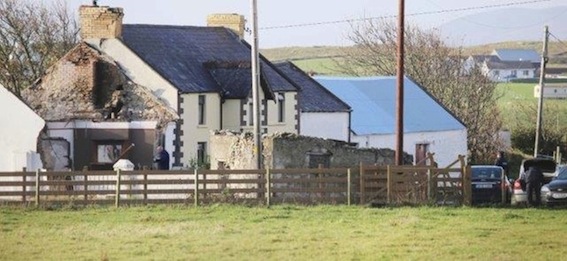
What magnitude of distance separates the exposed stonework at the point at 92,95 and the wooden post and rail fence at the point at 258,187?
15.1m

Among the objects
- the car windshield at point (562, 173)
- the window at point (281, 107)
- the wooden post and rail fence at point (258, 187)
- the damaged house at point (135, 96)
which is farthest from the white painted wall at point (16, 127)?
the car windshield at point (562, 173)

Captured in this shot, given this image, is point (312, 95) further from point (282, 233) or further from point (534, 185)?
point (282, 233)

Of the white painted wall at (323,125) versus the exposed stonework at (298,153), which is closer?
the exposed stonework at (298,153)

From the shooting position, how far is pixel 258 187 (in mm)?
46812

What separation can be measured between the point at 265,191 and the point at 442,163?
98.2ft

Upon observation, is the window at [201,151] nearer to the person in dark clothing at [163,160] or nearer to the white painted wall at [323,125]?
the person in dark clothing at [163,160]

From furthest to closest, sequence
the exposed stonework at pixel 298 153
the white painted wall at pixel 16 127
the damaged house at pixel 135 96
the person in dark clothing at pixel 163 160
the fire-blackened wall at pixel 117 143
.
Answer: the damaged house at pixel 135 96
the fire-blackened wall at pixel 117 143
the white painted wall at pixel 16 127
the person in dark clothing at pixel 163 160
the exposed stonework at pixel 298 153

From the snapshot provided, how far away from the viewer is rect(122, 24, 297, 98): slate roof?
64.2m

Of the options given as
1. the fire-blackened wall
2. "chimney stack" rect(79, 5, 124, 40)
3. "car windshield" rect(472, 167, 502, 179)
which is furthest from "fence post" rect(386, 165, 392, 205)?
"chimney stack" rect(79, 5, 124, 40)

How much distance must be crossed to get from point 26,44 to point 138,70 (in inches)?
618

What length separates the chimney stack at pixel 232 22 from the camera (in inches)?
2886

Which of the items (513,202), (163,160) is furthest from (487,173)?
(163,160)

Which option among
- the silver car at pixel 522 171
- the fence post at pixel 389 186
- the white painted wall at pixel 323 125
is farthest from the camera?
the white painted wall at pixel 323 125

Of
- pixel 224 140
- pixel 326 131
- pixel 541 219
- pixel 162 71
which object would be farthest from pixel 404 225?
pixel 326 131
